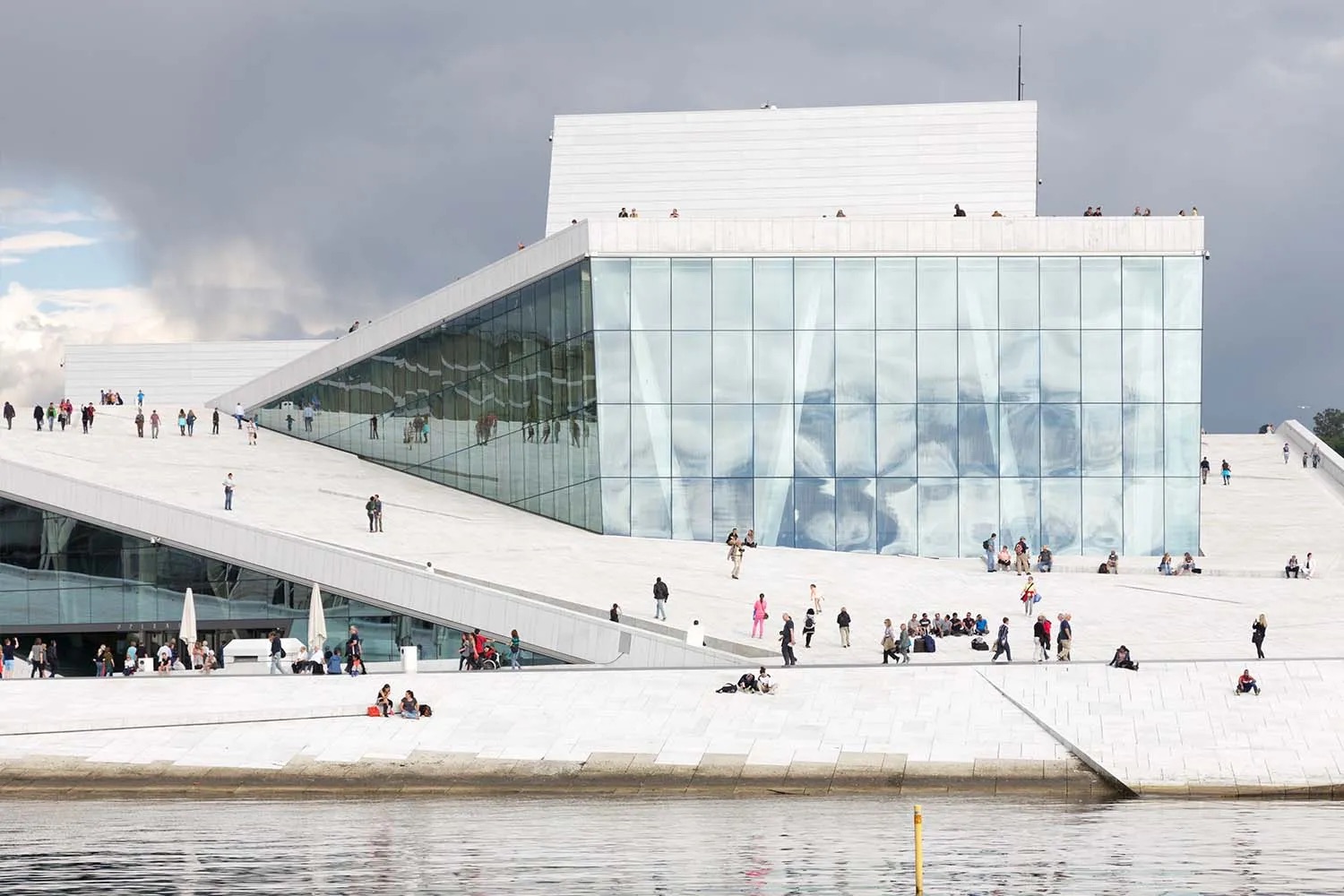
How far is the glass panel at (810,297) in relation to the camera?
177 ft

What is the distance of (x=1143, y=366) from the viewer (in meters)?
53.6

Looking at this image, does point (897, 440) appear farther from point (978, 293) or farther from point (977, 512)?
point (978, 293)

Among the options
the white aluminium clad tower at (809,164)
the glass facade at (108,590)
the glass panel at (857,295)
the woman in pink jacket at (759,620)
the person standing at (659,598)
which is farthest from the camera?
the white aluminium clad tower at (809,164)

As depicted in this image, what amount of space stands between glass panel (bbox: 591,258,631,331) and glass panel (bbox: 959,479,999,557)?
10458 millimetres

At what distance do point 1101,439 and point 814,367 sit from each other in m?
8.15

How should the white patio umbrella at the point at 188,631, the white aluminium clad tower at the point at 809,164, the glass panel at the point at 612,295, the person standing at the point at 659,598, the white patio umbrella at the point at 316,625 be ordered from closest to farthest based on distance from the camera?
the white patio umbrella at the point at 316,625
the white patio umbrella at the point at 188,631
the person standing at the point at 659,598
the glass panel at the point at 612,295
the white aluminium clad tower at the point at 809,164

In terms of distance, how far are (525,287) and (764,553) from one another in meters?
10.7

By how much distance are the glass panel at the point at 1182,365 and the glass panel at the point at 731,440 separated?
37.9 ft

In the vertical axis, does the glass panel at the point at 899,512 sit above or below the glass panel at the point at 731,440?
below

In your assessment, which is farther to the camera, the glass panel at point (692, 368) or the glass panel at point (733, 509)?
the glass panel at point (733, 509)

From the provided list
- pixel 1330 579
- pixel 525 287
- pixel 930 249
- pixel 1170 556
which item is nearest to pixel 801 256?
pixel 930 249

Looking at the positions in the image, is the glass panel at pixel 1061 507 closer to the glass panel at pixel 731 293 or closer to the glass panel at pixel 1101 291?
the glass panel at pixel 1101 291

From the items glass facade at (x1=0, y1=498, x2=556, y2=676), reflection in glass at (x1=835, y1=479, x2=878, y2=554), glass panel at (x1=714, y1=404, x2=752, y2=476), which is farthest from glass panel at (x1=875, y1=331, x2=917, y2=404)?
glass facade at (x1=0, y1=498, x2=556, y2=676)

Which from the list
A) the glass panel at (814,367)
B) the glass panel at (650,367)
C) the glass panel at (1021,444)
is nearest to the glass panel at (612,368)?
the glass panel at (650,367)
